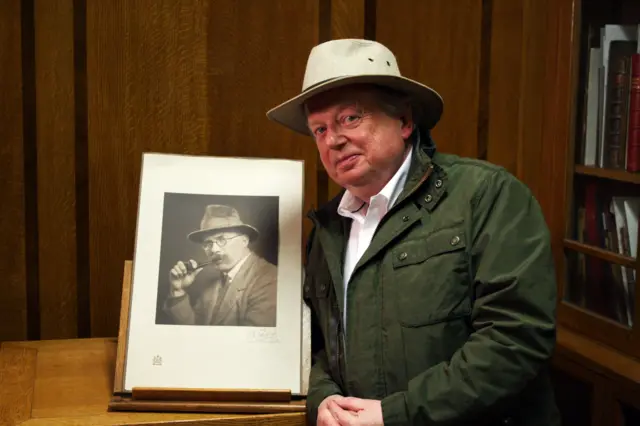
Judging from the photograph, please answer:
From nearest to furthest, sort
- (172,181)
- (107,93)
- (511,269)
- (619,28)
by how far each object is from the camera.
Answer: (511,269), (172,181), (619,28), (107,93)

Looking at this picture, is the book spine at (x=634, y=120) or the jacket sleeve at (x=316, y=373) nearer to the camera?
the jacket sleeve at (x=316, y=373)

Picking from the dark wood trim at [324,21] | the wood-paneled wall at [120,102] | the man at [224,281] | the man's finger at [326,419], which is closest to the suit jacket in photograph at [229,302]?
the man at [224,281]

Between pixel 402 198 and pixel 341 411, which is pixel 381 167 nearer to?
pixel 402 198

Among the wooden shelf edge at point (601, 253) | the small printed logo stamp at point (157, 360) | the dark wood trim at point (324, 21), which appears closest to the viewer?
the small printed logo stamp at point (157, 360)

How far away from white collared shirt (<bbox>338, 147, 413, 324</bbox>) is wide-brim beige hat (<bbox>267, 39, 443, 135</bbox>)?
0.36ft

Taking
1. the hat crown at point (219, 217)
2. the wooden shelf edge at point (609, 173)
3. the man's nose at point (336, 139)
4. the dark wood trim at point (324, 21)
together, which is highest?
the dark wood trim at point (324, 21)

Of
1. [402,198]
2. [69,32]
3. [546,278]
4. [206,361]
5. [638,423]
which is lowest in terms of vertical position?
[638,423]

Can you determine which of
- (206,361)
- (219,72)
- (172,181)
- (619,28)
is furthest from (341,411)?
(619,28)

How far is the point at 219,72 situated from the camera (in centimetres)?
217

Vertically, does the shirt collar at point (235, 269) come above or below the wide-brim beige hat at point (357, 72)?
below

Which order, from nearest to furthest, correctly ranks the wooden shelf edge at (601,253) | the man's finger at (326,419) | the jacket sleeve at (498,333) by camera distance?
the jacket sleeve at (498,333), the man's finger at (326,419), the wooden shelf edge at (601,253)

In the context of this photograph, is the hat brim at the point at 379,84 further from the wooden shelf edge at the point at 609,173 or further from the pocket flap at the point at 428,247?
the wooden shelf edge at the point at 609,173

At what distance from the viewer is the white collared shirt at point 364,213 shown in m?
1.66

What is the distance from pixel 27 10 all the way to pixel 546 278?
4.50ft
